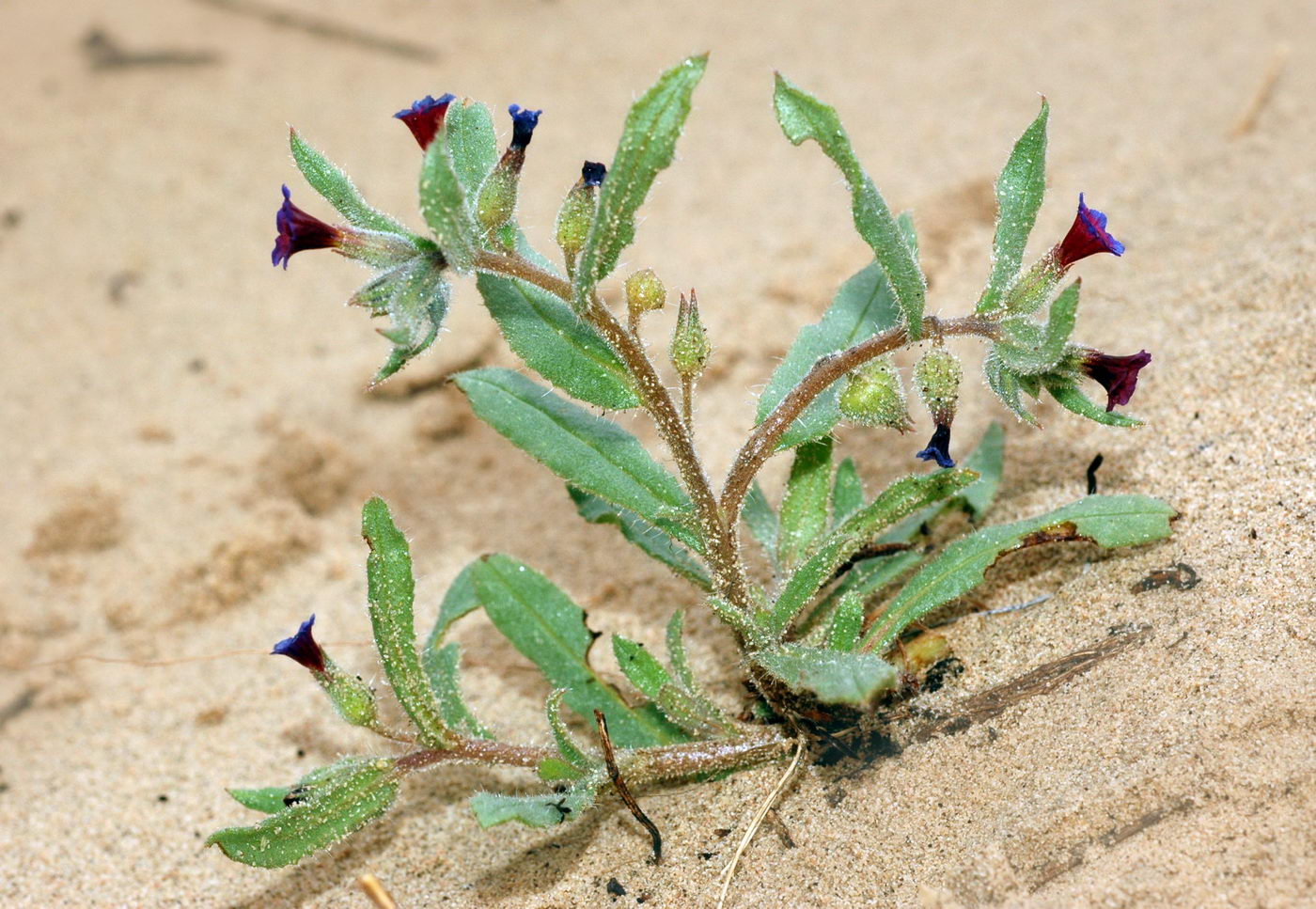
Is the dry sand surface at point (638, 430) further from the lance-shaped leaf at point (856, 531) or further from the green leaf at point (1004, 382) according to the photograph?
the green leaf at point (1004, 382)

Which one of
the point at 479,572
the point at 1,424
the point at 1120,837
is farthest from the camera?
the point at 1,424

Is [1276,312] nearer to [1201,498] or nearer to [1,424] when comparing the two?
[1201,498]

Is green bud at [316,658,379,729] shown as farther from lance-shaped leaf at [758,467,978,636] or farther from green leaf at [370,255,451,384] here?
lance-shaped leaf at [758,467,978,636]

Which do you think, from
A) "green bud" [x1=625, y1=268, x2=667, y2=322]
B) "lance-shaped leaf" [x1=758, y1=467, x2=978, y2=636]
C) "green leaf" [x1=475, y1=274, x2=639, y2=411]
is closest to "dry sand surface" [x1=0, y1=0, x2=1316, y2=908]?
"lance-shaped leaf" [x1=758, y1=467, x2=978, y2=636]

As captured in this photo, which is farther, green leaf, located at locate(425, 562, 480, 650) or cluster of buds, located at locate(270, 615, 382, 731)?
green leaf, located at locate(425, 562, 480, 650)

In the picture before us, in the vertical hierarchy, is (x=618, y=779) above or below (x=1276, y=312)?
below

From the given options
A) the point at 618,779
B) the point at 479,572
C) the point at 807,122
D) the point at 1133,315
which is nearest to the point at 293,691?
the point at 479,572
